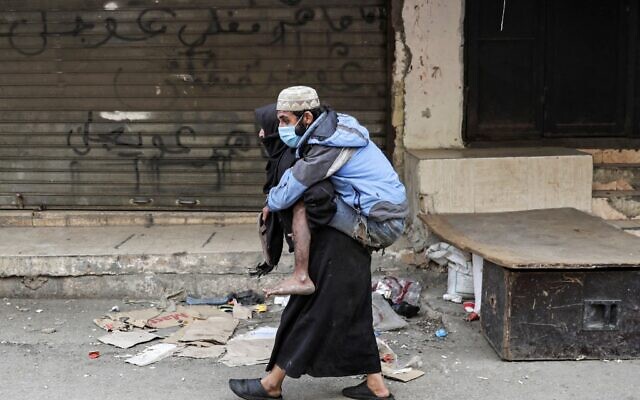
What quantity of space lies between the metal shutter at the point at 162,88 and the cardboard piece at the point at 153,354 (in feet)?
7.54

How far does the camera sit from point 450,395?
4152mm

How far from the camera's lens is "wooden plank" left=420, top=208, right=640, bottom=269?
14.4 ft

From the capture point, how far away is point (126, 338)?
5.02m

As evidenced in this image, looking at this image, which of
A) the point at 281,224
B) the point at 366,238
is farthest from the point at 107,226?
the point at 366,238

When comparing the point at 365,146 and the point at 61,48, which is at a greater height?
the point at 61,48

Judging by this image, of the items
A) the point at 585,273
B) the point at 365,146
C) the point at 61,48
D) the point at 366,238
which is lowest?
the point at 585,273

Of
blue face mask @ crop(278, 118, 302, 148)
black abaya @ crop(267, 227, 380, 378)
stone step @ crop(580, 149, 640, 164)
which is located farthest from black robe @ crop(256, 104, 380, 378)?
stone step @ crop(580, 149, 640, 164)

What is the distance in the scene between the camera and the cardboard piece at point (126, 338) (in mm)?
4926

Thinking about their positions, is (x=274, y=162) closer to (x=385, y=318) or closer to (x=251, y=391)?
(x=251, y=391)


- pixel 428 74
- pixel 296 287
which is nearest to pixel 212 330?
pixel 296 287

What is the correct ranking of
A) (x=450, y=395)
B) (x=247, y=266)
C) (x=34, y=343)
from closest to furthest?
(x=450, y=395)
(x=34, y=343)
(x=247, y=266)

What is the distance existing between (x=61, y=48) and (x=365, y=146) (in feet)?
13.6

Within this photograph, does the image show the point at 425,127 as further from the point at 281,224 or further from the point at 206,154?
the point at 281,224

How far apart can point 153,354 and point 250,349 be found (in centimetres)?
59
